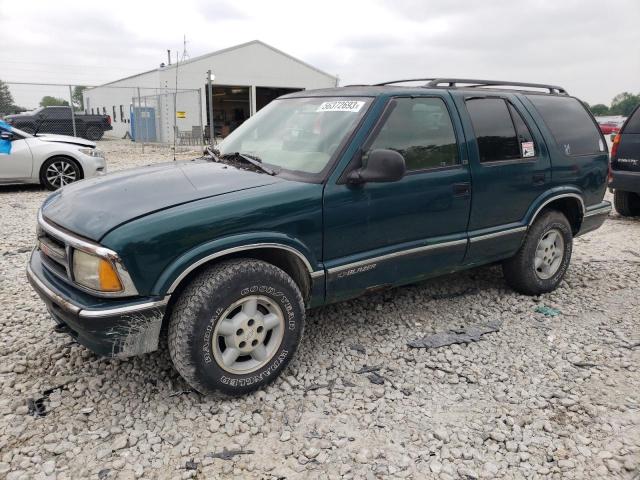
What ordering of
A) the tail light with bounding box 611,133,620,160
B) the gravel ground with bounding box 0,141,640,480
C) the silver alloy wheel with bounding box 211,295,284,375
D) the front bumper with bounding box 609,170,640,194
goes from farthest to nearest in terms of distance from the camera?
the tail light with bounding box 611,133,620,160 < the front bumper with bounding box 609,170,640,194 < the silver alloy wheel with bounding box 211,295,284,375 < the gravel ground with bounding box 0,141,640,480

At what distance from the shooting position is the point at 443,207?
363 centimetres

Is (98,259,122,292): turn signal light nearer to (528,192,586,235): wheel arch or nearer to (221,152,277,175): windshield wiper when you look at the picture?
(221,152,277,175): windshield wiper

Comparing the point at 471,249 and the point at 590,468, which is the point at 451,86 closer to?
the point at 471,249

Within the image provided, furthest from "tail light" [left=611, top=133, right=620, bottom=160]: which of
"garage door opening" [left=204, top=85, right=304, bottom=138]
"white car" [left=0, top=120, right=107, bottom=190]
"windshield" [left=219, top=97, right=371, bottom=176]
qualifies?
"garage door opening" [left=204, top=85, right=304, bottom=138]

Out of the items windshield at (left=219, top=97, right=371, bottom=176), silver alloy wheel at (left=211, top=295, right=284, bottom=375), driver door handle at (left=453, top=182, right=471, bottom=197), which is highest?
windshield at (left=219, top=97, right=371, bottom=176)

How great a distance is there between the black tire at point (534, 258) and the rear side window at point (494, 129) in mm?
745

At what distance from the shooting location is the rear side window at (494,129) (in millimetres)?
3908

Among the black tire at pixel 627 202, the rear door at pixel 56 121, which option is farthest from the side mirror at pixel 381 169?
the rear door at pixel 56 121

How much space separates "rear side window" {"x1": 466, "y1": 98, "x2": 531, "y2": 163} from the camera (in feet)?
12.8

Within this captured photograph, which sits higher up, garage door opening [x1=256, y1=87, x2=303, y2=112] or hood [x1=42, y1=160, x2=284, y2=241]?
garage door opening [x1=256, y1=87, x2=303, y2=112]

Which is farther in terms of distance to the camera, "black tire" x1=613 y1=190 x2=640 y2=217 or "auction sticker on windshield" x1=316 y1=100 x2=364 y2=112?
"black tire" x1=613 y1=190 x2=640 y2=217

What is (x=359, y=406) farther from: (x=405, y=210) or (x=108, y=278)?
(x=108, y=278)

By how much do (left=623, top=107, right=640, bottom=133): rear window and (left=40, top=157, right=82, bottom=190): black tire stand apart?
30.4ft

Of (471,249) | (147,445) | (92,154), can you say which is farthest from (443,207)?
(92,154)
